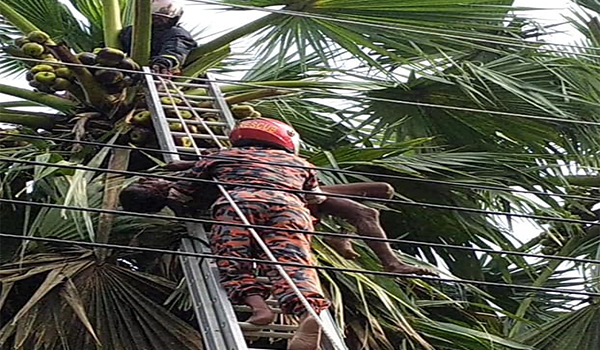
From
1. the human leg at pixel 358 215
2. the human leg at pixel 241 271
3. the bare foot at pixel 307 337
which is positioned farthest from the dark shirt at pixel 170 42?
the bare foot at pixel 307 337

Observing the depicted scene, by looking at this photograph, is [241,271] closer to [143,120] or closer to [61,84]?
[143,120]

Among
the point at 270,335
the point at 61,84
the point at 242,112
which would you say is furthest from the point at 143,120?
the point at 270,335

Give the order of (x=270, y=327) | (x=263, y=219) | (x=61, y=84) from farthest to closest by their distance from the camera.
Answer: (x=61, y=84), (x=263, y=219), (x=270, y=327)

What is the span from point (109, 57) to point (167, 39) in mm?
778

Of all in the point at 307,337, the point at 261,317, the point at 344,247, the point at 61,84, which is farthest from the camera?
the point at 61,84

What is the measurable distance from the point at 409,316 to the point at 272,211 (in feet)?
3.09

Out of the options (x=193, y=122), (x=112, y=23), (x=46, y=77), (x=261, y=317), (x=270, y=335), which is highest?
(x=112, y=23)

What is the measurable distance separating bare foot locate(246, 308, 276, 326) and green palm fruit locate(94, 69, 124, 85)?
1829 mm

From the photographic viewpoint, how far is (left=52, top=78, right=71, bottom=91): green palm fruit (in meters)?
5.44

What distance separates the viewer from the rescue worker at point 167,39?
5.81m

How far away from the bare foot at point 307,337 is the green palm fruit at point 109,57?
2.09 metres

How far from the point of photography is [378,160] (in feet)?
17.8

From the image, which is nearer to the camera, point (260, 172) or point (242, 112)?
point (260, 172)

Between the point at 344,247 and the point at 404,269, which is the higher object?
the point at 404,269
